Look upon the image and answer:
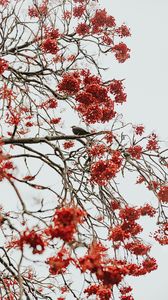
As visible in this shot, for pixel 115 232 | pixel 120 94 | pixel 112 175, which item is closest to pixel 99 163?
pixel 112 175

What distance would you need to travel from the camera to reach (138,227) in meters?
5.42

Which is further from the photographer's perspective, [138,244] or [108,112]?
[108,112]

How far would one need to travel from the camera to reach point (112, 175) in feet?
17.0

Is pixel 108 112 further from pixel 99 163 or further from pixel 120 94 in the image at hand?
pixel 99 163

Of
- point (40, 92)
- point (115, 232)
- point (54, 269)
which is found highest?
point (40, 92)

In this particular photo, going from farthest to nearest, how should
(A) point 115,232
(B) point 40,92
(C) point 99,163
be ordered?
(B) point 40,92 < (C) point 99,163 < (A) point 115,232

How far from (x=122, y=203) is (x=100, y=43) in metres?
5.10

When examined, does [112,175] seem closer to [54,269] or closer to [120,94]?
[54,269]

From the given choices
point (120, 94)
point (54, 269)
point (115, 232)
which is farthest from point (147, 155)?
point (54, 269)

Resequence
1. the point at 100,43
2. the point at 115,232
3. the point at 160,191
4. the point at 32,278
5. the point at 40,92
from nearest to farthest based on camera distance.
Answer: the point at 115,232 → the point at 160,191 → the point at 32,278 → the point at 40,92 → the point at 100,43

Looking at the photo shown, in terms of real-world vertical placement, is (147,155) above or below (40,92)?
below

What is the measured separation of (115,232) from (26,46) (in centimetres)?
481

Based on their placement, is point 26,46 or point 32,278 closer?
point 32,278

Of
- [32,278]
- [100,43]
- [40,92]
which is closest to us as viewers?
[32,278]
